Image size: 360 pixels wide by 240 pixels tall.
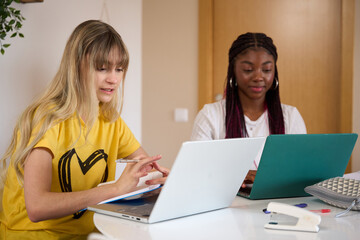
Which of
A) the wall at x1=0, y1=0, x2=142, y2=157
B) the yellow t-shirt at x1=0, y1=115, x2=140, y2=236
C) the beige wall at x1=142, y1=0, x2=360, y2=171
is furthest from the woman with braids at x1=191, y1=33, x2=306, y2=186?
the beige wall at x1=142, y1=0, x2=360, y2=171

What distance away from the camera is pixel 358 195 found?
45.4 inches

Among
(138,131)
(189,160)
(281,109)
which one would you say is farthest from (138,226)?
(138,131)

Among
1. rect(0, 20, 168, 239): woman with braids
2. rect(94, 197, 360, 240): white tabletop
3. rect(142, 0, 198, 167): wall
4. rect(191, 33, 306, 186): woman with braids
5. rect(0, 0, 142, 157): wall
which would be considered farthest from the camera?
rect(142, 0, 198, 167): wall

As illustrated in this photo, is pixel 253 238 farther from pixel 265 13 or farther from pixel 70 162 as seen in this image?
pixel 265 13

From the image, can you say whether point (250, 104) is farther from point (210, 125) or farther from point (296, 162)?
point (296, 162)

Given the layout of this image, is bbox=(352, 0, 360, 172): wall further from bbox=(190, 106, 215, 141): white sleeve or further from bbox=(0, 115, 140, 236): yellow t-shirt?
bbox=(0, 115, 140, 236): yellow t-shirt

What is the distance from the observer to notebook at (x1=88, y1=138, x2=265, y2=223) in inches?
36.3

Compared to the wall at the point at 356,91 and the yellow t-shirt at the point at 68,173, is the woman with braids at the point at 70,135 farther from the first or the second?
the wall at the point at 356,91

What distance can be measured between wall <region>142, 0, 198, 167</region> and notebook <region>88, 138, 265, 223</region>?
7.16 feet

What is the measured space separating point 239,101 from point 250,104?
6 centimetres

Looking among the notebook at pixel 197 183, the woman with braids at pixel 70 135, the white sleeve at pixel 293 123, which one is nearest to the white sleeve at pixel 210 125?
the white sleeve at pixel 293 123

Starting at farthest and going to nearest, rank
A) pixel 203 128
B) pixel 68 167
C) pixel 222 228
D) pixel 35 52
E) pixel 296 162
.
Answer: pixel 203 128 → pixel 35 52 → pixel 68 167 → pixel 296 162 → pixel 222 228

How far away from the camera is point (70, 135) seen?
1438 millimetres

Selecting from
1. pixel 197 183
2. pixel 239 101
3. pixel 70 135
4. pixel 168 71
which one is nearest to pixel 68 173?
pixel 70 135
